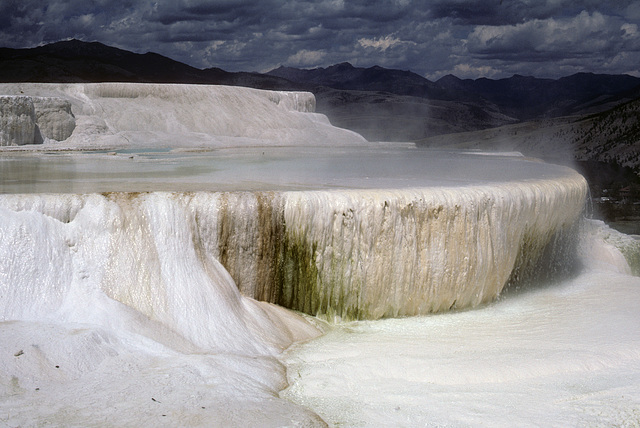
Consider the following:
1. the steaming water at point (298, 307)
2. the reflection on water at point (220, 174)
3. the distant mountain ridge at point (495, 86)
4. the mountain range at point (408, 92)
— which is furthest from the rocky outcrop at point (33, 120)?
the distant mountain ridge at point (495, 86)

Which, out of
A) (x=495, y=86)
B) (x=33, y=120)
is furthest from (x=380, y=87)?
(x=33, y=120)

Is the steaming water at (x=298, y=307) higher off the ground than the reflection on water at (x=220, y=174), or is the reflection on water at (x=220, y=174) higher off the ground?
the reflection on water at (x=220, y=174)

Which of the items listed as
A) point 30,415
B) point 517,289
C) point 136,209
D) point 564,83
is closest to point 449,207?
point 517,289

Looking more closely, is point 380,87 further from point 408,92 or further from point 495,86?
point 495,86

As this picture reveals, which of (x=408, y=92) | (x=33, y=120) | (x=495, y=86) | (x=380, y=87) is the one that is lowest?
(x=33, y=120)

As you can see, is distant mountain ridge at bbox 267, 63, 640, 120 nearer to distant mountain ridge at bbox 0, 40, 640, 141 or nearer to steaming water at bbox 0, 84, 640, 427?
distant mountain ridge at bbox 0, 40, 640, 141

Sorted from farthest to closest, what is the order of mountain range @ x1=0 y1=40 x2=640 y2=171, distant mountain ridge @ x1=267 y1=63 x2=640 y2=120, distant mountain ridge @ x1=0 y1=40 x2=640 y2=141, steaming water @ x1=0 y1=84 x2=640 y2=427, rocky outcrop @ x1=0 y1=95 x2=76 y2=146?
1. distant mountain ridge @ x1=267 y1=63 x2=640 y2=120
2. distant mountain ridge @ x1=0 y1=40 x2=640 y2=141
3. mountain range @ x1=0 y1=40 x2=640 y2=171
4. rocky outcrop @ x1=0 y1=95 x2=76 y2=146
5. steaming water @ x1=0 y1=84 x2=640 y2=427

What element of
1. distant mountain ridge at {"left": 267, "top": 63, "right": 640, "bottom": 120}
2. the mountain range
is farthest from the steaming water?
distant mountain ridge at {"left": 267, "top": 63, "right": 640, "bottom": 120}

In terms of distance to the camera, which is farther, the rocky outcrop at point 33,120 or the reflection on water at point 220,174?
the rocky outcrop at point 33,120

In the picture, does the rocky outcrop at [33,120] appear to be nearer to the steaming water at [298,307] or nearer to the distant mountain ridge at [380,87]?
the steaming water at [298,307]
